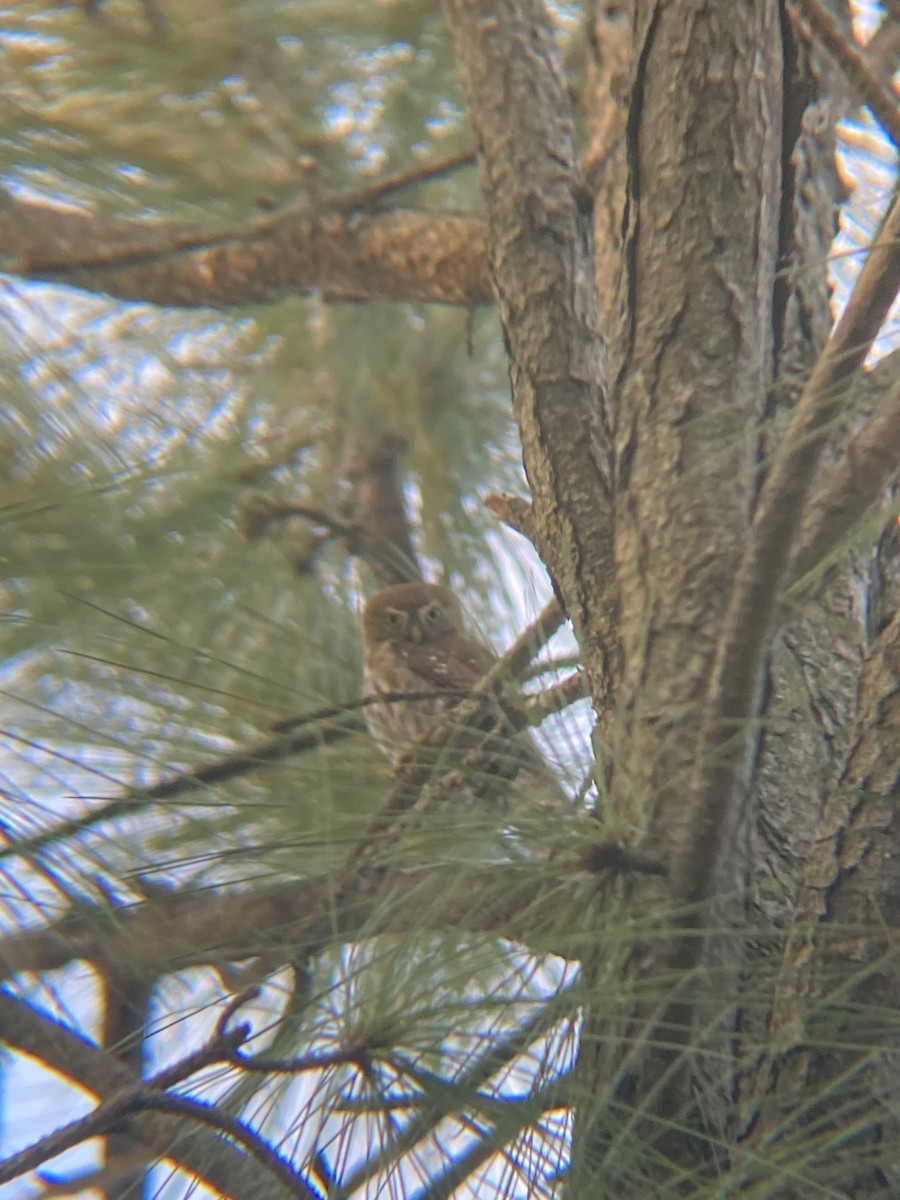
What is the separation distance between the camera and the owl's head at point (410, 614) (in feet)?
7.73

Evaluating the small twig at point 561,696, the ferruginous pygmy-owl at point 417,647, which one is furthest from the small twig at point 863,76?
the ferruginous pygmy-owl at point 417,647

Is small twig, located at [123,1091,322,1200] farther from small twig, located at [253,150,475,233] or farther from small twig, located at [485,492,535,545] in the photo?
small twig, located at [253,150,475,233]

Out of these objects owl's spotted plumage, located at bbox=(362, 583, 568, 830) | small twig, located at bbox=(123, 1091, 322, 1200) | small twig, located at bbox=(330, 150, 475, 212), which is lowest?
small twig, located at bbox=(123, 1091, 322, 1200)

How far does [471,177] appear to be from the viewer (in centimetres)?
222

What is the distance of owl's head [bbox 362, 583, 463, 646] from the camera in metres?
2.36

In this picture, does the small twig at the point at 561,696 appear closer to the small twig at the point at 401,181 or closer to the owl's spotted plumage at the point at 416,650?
the small twig at the point at 401,181

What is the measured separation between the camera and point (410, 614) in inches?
95.9

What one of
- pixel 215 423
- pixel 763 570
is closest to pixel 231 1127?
pixel 763 570

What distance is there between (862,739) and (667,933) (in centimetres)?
20

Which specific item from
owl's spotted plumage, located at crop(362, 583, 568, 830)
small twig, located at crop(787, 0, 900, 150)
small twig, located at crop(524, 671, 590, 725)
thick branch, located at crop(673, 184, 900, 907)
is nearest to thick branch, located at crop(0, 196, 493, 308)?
owl's spotted plumage, located at crop(362, 583, 568, 830)

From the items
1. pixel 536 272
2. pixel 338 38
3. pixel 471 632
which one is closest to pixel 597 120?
pixel 536 272

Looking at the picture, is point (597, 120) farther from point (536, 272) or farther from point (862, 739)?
point (862, 739)

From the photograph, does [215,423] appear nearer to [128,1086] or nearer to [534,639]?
[534,639]

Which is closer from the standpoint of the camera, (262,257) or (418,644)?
(262,257)
